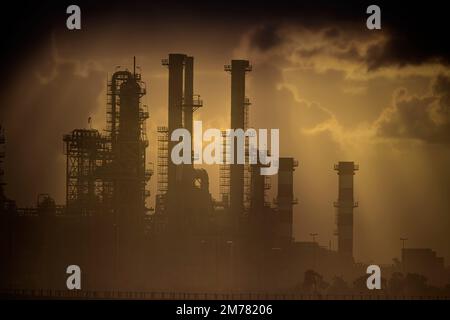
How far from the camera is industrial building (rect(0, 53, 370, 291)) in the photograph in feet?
206

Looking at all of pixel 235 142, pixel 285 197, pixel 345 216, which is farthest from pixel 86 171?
pixel 345 216

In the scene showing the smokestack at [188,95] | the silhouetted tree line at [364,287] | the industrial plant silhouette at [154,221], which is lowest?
the silhouetted tree line at [364,287]

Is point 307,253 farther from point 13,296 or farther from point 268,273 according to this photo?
point 13,296

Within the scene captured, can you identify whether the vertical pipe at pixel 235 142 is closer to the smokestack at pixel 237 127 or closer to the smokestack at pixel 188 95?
the smokestack at pixel 237 127

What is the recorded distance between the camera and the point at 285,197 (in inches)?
2724

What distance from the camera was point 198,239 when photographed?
65750 millimetres

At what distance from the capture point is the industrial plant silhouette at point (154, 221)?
206 ft

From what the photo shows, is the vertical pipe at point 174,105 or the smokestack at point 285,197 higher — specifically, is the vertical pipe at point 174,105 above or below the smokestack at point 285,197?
above

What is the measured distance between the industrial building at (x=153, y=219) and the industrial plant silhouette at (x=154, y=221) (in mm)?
55

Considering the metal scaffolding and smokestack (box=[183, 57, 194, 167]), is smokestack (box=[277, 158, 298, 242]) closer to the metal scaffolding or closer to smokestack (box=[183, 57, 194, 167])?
smokestack (box=[183, 57, 194, 167])

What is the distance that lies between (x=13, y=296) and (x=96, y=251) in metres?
8.61

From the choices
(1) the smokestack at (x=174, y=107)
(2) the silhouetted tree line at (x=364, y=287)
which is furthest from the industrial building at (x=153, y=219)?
(2) the silhouetted tree line at (x=364, y=287)

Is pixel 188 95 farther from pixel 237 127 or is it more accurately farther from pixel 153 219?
pixel 153 219
